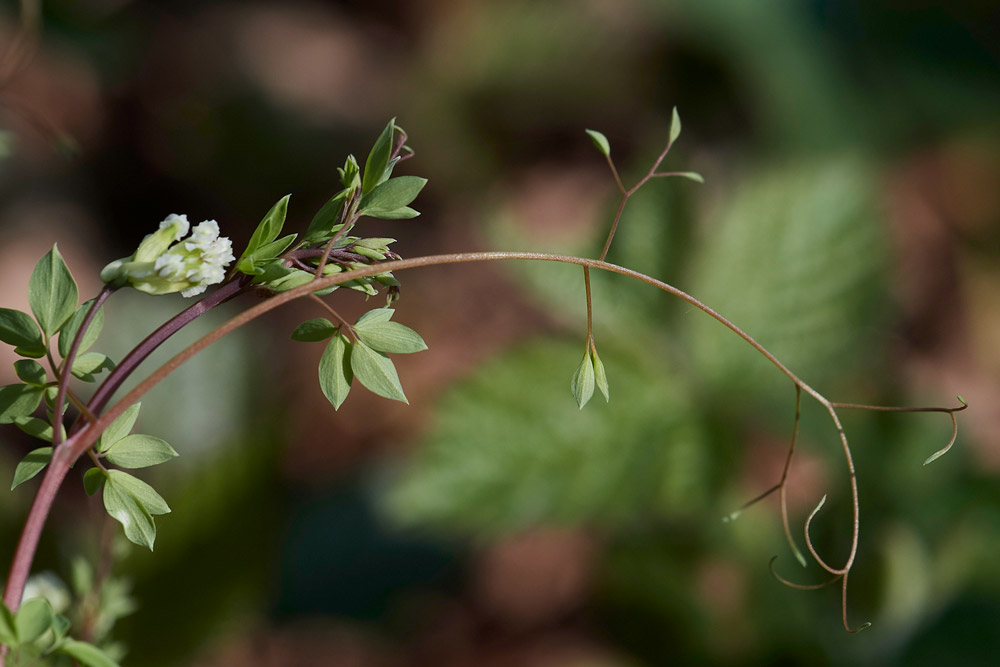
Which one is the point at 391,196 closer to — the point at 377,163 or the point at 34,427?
the point at 377,163

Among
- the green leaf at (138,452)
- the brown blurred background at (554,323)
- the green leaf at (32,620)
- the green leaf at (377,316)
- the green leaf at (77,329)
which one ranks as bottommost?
the brown blurred background at (554,323)

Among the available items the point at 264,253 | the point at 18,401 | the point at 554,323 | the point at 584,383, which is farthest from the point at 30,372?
the point at 554,323

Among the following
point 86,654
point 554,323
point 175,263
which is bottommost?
point 554,323

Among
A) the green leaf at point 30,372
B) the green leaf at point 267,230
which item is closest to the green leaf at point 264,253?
the green leaf at point 267,230

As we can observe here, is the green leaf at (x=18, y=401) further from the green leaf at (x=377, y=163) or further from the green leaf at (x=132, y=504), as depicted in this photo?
the green leaf at (x=377, y=163)

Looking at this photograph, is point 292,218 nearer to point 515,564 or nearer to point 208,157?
point 208,157

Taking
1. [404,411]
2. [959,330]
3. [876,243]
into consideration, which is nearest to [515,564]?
[404,411]
